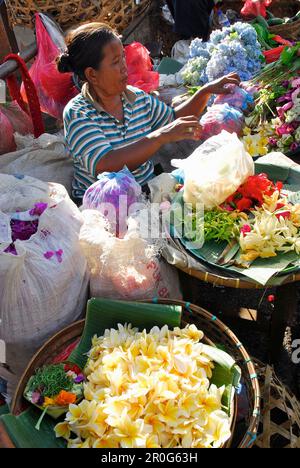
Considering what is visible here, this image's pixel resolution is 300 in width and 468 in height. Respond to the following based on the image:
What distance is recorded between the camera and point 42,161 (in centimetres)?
266

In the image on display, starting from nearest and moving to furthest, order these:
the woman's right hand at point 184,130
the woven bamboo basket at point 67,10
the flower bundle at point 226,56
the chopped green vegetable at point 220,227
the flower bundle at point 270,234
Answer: the flower bundle at point 270,234 < the chopped green vegetable at point 220,227 < the woman's right hand at point 184,130 < the flower bundle at point 226,56 < the woven bamboo basket at point 67,10

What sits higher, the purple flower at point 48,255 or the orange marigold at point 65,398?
the purple flower at point 48,255

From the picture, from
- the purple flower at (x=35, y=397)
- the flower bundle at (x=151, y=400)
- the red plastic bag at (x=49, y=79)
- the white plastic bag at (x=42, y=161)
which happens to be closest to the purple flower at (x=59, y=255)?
the flower bundle at (x=151, y=400)

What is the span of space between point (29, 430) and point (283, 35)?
3611 mm

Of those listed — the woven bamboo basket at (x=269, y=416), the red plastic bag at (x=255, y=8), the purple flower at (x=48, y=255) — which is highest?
the red plastic bag at (x=255, y=8)

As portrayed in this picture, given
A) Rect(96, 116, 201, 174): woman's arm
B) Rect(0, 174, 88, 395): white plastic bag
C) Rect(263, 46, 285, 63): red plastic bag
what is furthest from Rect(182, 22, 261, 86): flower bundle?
Rect(0, 174, 88, 395): white plastic bag

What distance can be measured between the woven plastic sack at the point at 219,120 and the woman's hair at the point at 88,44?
680mm

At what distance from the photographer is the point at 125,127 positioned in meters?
2.50

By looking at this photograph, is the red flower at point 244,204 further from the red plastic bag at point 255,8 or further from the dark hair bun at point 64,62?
the red plastic bag at point 255,8

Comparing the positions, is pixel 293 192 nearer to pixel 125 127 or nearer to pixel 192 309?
pixel 192 309

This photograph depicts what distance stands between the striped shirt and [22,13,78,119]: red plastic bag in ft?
2.14

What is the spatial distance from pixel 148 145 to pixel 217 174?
17.4 inches

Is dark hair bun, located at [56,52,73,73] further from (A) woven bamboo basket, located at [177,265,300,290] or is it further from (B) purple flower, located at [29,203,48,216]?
(A) woven bamboo basket, located at [177,265,300,290]

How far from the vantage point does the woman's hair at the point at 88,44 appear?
2.22 metres
